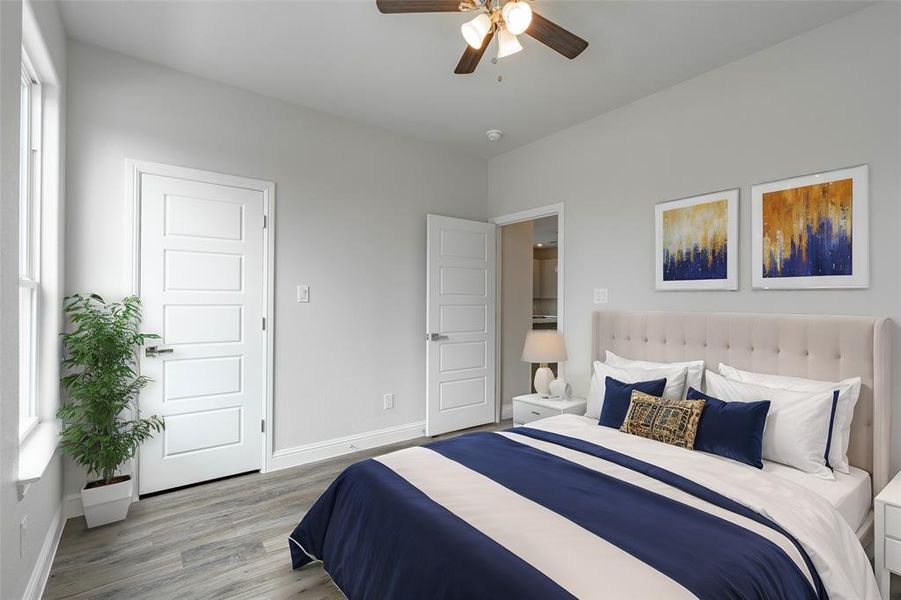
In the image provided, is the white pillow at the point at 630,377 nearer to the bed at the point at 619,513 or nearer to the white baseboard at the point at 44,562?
the bed at the point at 619,513

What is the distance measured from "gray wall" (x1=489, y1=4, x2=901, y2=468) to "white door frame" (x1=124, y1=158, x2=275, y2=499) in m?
2.37

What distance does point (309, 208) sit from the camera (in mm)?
3615

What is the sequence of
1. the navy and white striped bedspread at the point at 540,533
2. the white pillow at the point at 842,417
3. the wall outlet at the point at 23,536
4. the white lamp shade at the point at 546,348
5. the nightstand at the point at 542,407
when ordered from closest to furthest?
1. the navy and white striped bedspread at the point at 540,533
2. the wall outlet at the point at 23,536
3. the white pillow at the point at 842,417
4. the nightstand at the point at 542,407
5. the white lamp shade at the point at 546,348

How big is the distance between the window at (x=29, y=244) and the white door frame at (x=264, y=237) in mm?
490

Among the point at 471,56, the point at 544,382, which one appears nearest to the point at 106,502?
the point at 544,382

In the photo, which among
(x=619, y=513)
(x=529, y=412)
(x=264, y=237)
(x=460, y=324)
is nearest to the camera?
(x=619, y=513)

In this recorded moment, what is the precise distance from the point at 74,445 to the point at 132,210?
1.44 m

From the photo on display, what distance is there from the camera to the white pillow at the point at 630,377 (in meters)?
2.75

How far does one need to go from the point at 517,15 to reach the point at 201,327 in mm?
2762

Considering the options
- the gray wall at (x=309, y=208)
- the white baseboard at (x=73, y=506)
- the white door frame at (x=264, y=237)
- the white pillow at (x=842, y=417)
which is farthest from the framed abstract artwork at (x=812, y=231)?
the white baseboard at (x=73, y=506)

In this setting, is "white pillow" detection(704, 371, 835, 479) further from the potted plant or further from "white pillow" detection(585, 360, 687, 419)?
the potted plant

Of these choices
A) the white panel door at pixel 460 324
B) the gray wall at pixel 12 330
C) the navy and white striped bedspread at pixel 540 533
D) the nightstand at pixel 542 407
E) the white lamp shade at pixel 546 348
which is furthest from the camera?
the white panel door at pixel 460 324

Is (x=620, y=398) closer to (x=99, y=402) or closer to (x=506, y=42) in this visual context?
(x=506, y=42)

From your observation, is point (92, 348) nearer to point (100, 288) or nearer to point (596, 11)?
point (100, 288)
